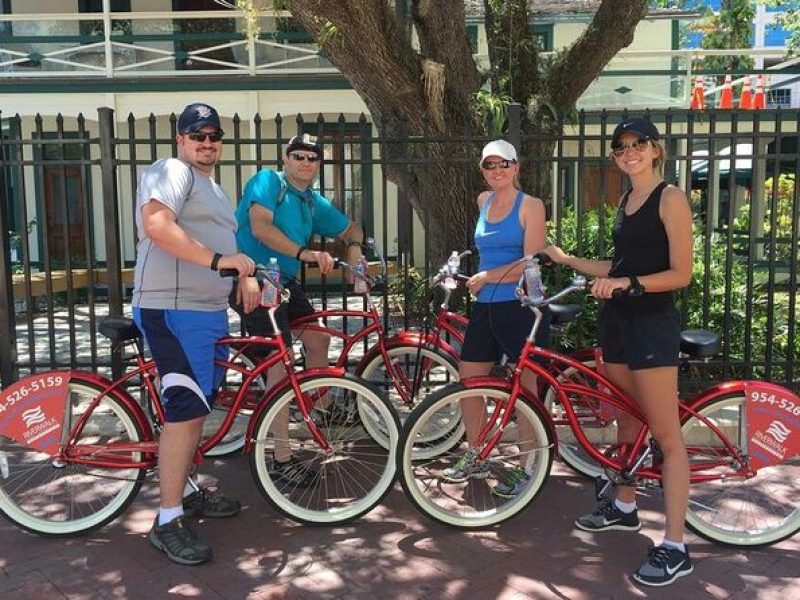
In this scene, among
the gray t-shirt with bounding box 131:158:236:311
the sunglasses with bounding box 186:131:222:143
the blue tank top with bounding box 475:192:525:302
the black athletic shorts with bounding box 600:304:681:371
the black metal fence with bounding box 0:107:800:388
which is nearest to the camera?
the black athletic shorts with bounding box 600:304:681:371

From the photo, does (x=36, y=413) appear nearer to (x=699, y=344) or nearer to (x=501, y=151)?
(x=501, y=151)

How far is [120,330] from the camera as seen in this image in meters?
3.71

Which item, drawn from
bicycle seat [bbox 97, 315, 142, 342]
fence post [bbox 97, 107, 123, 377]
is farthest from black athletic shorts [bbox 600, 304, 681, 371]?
fence post [bbox 97, 107, 123, 377]

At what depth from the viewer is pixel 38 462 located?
4.39 metres

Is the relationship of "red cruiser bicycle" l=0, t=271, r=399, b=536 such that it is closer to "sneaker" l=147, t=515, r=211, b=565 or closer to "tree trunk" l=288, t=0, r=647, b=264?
"sneaker" l=147, t=515, r=211, b=565

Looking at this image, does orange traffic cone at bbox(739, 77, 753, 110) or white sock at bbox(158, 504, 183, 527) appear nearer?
white sock at bbox(158, 504, 183, 527)

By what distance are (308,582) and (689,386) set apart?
3305 mm

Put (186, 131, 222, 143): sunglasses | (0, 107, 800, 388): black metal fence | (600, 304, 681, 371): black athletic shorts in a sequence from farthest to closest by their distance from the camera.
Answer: (0, 107, 800, 388): black metal fence, (186, 131, 222, 143): sunglasses, (600, 304, 681, 371): black athletic shorts

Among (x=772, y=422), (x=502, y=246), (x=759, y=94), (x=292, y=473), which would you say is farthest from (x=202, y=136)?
(x=759, y=94)

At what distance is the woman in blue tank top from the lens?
3.76 meters

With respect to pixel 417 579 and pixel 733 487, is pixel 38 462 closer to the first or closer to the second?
pixel 417 579

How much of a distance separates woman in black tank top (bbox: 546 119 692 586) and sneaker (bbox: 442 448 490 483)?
849mm

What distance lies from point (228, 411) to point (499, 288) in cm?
153

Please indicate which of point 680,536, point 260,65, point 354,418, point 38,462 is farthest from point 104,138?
point 260,65
